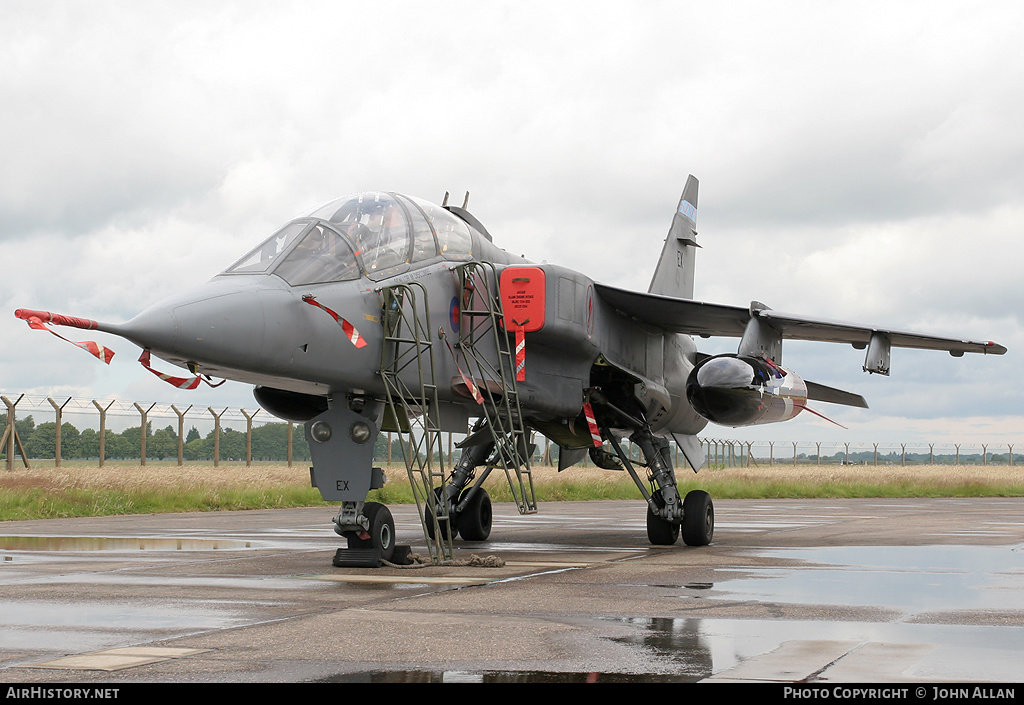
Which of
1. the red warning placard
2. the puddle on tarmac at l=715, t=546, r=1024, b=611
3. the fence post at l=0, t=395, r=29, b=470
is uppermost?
the red warning placard

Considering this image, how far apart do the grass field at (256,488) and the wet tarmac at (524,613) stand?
780 cm

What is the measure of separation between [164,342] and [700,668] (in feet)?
15.9

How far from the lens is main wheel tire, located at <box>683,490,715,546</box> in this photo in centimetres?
1290

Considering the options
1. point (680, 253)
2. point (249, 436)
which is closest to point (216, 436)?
Result: point (249, 436)

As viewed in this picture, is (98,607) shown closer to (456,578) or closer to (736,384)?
(456,578)

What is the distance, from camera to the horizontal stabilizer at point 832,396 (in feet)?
51.6

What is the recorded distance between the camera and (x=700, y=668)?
458 centimetres

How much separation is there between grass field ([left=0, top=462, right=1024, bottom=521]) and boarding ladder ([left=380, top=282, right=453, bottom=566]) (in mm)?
11919

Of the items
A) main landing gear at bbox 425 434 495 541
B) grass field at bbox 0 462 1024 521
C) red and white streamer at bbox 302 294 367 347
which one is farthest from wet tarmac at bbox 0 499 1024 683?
grass field at bbox 0 462 1024 521

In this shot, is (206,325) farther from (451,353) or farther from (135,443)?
(135,443)

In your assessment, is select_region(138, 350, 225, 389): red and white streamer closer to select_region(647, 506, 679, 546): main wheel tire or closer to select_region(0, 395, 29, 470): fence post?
select_region(647, 506, 679, 546): main wheel tire

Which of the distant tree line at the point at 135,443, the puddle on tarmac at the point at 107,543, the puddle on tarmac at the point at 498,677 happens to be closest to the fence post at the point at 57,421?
the distant tree line at the point at 135,443

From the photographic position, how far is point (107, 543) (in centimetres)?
1295
